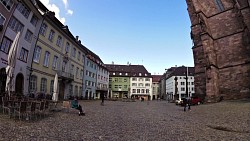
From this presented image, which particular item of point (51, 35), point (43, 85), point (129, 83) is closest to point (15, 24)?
point (51, 35)

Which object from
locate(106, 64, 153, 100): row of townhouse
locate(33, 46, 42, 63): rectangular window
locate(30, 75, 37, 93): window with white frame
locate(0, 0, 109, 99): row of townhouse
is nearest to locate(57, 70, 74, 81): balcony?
locate(0, 0, 109, 99): row of townhouse

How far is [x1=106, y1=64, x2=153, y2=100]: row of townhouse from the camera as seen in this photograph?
294 ft

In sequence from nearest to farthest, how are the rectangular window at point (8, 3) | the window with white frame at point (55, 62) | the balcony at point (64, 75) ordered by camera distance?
1. the rectangular window at point (8, 3)
2. the window with white frame at point (55, 62)
3. the balcony at point (64, 75)

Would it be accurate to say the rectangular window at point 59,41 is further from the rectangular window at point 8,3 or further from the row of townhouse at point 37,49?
the rectangular window at point 8,3

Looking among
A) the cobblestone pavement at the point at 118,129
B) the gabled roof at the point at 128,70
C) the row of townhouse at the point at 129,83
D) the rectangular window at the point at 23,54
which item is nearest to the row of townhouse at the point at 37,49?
the rectangular window at the point at 23,54

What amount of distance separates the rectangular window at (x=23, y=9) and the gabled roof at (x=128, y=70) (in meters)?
66.3

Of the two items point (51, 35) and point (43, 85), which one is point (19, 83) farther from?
point (51, 35)

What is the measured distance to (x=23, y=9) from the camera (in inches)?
927

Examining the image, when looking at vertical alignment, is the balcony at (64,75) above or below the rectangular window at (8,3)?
below

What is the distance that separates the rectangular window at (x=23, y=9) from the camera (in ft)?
74.1

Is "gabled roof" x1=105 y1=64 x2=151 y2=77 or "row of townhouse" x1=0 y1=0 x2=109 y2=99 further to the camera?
"gabled roof" x1=105 y1=64 x2=151 y2=77

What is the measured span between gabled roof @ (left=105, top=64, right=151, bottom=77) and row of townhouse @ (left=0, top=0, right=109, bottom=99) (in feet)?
156

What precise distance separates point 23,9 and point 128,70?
7167 cm

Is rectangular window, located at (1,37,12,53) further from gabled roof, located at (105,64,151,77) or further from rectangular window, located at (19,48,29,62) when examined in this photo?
gabled roof, located at (105,64,151,77)
